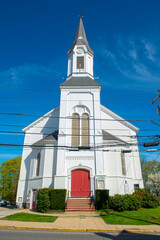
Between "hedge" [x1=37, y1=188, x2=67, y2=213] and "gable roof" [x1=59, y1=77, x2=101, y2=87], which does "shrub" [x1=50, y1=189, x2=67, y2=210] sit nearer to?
"hedge" [x1=37, y1=188, x2=67, y2=213]

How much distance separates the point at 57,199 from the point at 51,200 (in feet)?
1.84

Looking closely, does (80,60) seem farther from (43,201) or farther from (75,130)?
(43,201)

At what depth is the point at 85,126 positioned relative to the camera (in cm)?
2166

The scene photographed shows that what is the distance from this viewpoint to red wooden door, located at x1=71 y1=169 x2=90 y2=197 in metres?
18.4

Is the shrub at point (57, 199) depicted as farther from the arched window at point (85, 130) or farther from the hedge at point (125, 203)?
the arched window at point (85, 130)

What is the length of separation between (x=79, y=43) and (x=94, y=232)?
27009mm

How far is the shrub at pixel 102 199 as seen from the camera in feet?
53.2

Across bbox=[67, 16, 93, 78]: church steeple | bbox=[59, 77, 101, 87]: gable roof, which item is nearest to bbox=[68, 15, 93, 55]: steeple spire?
bbox=[67, 16, 93, 78]: church steeple

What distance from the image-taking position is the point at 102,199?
1647cm

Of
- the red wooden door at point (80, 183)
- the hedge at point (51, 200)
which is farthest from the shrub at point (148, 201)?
the hedge at point (51, 200)

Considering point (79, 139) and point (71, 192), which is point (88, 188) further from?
point (79, 139)

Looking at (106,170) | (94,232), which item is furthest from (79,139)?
(94,232)

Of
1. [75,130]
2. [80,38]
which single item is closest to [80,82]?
[75,130]

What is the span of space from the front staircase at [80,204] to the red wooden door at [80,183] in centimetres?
86
